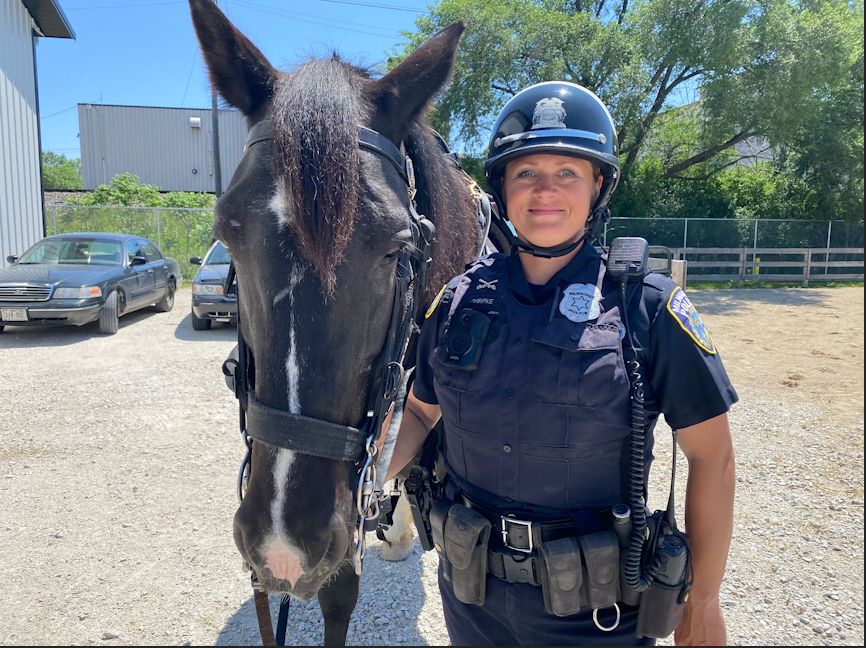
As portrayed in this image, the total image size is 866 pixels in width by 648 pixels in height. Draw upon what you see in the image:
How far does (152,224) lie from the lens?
1706 centimetres

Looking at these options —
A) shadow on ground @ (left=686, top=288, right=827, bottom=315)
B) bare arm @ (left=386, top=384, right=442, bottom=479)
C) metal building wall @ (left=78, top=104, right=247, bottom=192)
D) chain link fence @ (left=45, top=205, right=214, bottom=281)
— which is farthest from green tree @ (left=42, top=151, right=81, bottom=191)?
bare arm @ (left=386, top=384, right=442, bottom=479)

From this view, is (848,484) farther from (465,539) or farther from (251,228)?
(251,228)

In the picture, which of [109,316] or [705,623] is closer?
[705,623]

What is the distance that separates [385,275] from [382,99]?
0.77 meters

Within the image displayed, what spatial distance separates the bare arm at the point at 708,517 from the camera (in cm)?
146

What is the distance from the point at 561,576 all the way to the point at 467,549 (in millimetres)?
267

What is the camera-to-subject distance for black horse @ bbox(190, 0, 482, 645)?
1446 millimetres

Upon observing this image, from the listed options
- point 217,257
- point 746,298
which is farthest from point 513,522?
point 746,298

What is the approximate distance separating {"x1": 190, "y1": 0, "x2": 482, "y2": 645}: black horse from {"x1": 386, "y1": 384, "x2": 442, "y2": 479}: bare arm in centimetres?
38

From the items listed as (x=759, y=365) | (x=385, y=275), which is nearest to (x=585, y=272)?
(x=385, y=275)

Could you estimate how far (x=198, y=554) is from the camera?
352cm

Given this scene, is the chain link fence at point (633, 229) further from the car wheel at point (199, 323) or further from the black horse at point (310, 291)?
the black horse at point (310, 291)

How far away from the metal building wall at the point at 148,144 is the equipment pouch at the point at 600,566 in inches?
1307

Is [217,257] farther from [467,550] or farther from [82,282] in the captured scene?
[467,550]
